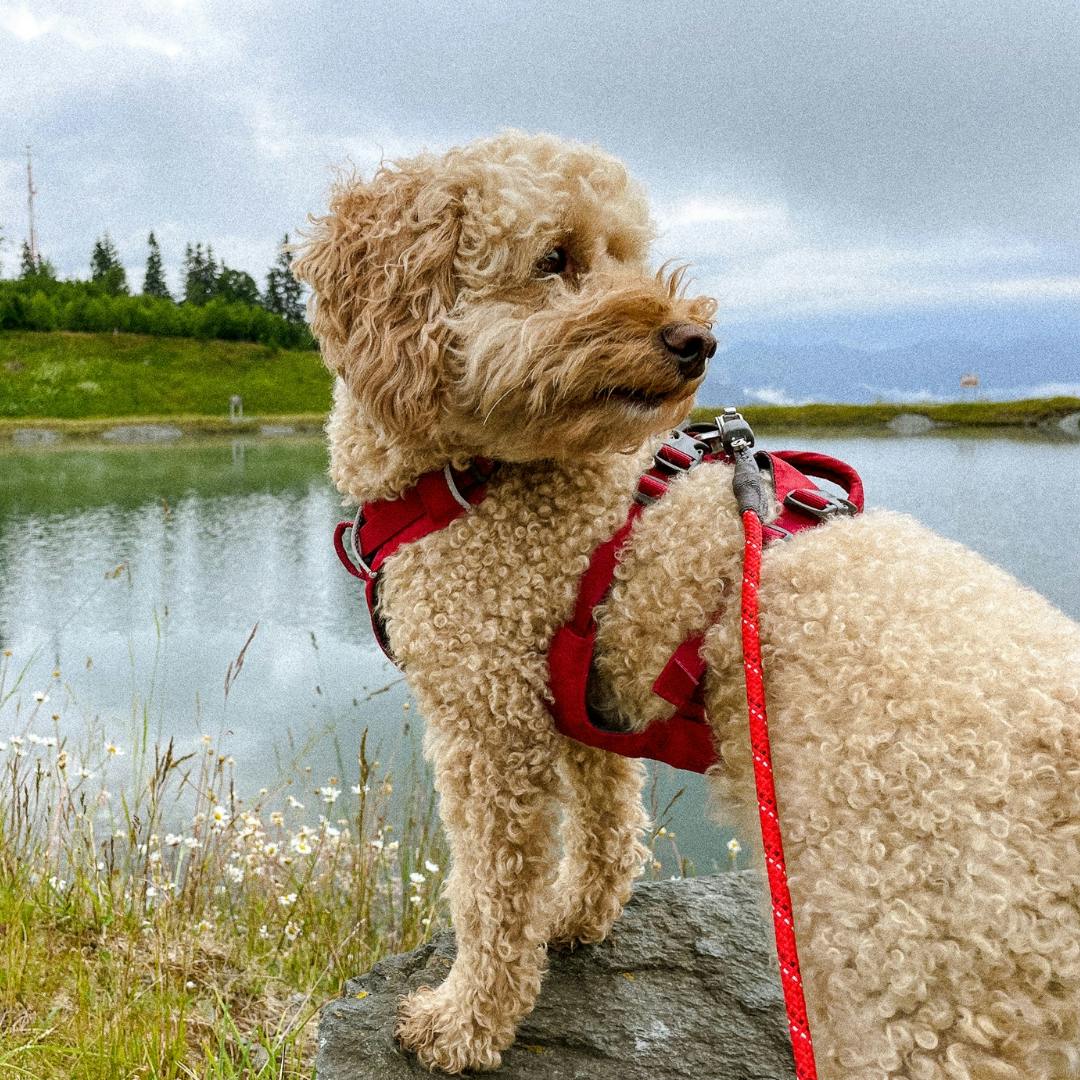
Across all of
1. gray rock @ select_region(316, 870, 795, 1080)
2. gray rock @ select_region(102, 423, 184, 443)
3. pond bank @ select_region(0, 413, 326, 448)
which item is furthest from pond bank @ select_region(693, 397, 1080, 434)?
gray rock @ select_region(102, 423, 184, 443)

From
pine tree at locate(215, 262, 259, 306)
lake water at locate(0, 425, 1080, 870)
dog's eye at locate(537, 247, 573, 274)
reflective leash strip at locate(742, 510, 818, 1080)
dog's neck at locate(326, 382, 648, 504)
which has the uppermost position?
pine tree at locate(215, 262, 259, 306)

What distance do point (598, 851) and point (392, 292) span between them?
1.94 meters

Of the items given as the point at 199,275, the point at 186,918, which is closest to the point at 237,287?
the point at 199,275

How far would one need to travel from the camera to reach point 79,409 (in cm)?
5259

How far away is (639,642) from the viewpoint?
2184 mm

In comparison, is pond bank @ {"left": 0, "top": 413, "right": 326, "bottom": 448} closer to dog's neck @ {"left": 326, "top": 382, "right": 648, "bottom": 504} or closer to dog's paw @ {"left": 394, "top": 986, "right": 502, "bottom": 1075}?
dog's neck @ {"left": 326, "top": 382, "right": 648, "bottom": 504}

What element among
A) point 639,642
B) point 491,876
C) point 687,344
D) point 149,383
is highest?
point 149,383

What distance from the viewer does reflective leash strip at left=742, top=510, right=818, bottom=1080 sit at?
61.2 inches

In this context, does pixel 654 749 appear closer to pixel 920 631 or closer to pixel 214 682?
pixel 920 631

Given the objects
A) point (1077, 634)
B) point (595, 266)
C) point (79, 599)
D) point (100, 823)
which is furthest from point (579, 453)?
point (79, 599)

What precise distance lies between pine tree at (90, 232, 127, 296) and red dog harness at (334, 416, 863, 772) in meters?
84.7

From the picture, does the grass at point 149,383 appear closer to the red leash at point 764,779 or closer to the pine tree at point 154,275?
the pine tree at point 154,275

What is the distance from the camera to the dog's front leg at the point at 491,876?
2.42 meters

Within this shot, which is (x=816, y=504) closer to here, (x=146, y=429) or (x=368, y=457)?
(x=368, y=457)
